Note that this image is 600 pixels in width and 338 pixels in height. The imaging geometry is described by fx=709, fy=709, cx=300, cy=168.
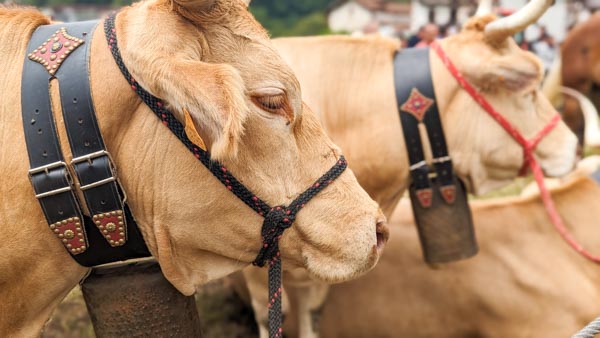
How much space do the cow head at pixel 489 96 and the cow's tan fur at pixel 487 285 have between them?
2.79 ft

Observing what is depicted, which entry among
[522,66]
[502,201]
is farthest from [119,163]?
[502,201]

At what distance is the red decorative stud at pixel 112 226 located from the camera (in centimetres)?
188

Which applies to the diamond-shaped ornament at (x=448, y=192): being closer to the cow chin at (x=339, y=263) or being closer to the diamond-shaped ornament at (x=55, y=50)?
the cow chin at (x=339, y=263)

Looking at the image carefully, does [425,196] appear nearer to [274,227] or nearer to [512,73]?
[512,73]

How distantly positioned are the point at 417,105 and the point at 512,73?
18.6 inches

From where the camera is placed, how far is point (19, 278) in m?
1.97

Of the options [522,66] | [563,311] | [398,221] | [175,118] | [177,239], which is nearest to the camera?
[175,118]

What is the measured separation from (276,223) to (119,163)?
0.46 m

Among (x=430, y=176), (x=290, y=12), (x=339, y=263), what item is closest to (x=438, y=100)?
(x=430, y=176)

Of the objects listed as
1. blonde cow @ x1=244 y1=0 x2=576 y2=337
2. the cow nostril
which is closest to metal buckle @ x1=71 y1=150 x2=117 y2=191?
the cow nostril

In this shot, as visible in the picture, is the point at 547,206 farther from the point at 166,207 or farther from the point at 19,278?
the point at 19,278

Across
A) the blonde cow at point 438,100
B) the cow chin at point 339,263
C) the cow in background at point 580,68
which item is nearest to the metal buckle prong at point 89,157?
the cow chin at point 339,263

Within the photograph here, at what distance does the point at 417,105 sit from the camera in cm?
329

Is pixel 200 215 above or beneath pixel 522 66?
above
